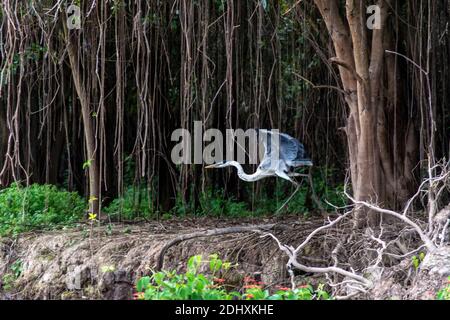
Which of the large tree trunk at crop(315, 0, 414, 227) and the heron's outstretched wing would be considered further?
the heron's outstretched wing

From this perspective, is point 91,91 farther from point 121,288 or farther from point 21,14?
point 121,288

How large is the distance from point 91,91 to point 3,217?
1593 millimetres

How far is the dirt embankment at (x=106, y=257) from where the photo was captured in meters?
6.61

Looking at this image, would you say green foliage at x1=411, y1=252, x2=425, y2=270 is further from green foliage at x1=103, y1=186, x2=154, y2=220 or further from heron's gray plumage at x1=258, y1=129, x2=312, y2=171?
green foliage at x1=103, y1=186, x2=154, y2=220

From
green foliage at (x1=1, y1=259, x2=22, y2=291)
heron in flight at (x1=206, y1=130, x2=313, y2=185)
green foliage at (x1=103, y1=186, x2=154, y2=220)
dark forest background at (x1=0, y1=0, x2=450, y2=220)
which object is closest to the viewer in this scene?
dark forest background at (x1=0, y1=0, x2=450, y2=220)

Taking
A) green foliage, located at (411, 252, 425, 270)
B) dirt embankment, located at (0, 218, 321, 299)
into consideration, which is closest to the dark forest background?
dirt embankment, located at (0, 218, 321, 299)

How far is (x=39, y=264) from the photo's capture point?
741cm

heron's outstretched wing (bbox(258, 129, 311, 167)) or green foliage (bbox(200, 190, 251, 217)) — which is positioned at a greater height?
heron's outstretched wing (bbox(258, 129, 311, 167))

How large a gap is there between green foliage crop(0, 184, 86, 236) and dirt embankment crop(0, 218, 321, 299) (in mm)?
299

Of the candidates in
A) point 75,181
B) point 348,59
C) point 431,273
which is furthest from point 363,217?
point 75,181

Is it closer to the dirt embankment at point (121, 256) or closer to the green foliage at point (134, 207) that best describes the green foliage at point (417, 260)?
the dirt embankment at point (121, 256)

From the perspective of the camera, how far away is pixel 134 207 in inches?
371

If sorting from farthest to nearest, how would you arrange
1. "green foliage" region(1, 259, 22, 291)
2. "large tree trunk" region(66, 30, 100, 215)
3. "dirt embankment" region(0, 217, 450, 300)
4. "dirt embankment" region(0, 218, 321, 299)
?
"large tree trunk" region(66, 30, 100, 215), "green foliage" region(1, 259, 22, 291), "dirt embankment" region(0, 218, 321, 299), "dirt embankment" region(0, 217, 450, 300)

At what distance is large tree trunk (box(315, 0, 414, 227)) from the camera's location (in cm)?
664
